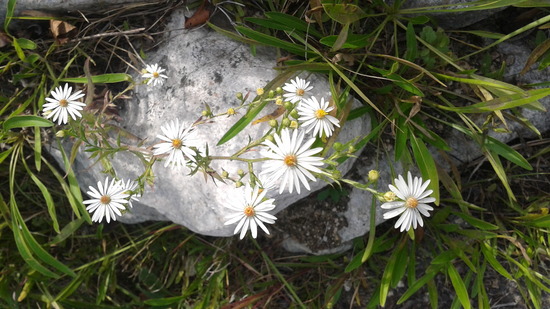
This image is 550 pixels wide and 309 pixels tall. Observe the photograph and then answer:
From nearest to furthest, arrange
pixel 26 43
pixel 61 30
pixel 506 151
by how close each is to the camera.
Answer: pixel 506 151 < pixel 26 43 < pixel 61 30

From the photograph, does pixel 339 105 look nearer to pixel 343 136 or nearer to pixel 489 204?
pixel 343 136

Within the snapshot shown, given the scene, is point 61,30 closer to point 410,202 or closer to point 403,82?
point 403,82

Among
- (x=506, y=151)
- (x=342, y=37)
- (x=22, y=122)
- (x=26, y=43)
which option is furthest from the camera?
(x=26, y=43)

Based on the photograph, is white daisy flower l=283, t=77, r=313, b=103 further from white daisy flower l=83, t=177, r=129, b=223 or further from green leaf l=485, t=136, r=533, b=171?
green leaf l=485, t=136, r=533, b=171

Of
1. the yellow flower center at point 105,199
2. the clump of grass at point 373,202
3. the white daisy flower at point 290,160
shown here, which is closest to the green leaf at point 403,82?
the clump of grass at point 373,202

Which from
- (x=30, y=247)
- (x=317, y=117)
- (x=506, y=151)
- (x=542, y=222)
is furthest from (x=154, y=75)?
(x=542, y=222)

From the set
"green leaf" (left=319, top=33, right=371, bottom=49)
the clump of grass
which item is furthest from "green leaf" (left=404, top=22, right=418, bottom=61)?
"green leaf" (left=319, top=33, right=371, bottom=49)

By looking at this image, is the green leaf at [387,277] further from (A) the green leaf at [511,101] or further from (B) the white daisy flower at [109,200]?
(B) the white daisy flower at [109,200]
